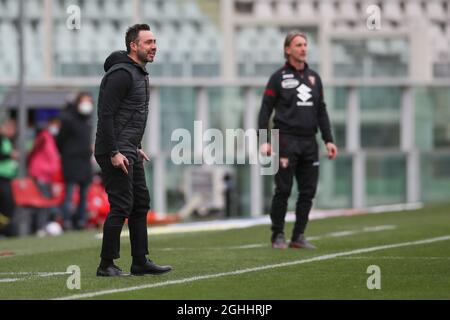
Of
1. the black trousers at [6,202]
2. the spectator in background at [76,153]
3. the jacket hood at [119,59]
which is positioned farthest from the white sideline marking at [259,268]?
the black trousers at [6,202]

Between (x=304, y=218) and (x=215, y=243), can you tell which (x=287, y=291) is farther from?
(x=215, y=243)

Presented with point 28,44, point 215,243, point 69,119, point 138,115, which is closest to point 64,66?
point 28,44

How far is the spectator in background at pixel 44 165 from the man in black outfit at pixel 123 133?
11811mm

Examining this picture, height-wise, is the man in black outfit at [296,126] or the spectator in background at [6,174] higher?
the man in black outfit at [296,126]

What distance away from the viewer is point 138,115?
1081 cm

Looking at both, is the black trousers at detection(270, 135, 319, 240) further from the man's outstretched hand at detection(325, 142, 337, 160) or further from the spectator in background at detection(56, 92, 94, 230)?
the spectator in background at detection(56, 92, 94, 230)

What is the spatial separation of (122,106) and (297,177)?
139 inches

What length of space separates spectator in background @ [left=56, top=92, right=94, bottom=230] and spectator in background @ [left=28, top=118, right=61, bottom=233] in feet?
2.81

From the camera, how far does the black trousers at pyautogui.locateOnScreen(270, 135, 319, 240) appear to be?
13633 mm

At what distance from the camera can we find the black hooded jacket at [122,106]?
416 inches

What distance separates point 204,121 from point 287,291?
74.9ft

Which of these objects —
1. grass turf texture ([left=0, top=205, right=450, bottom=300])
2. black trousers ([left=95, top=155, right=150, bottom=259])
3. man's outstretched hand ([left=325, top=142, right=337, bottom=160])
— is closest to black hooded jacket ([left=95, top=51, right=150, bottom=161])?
black trousers ([left=95, top=155, right=150, bottom=259])

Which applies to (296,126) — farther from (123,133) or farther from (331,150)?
(123,133)

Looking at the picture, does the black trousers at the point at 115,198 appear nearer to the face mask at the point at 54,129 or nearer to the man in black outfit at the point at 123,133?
the man in black outfit at the point at 123,133
